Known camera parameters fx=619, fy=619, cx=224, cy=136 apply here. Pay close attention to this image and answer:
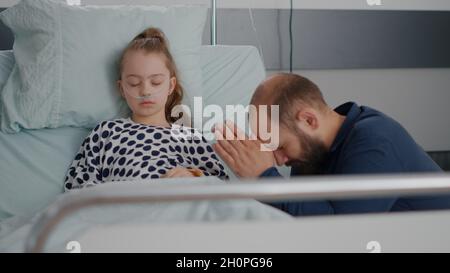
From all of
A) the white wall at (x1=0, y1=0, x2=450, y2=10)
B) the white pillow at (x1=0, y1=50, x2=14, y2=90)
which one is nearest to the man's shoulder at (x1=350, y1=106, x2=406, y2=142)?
the white pillow at (x1=0, y1=50, x2=14, y2=90)

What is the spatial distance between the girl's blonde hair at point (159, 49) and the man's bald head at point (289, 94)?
54 centimetres

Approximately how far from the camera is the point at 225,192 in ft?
2.15

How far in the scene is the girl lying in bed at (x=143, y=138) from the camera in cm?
168

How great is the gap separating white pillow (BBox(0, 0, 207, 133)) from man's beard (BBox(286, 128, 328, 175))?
64 cm

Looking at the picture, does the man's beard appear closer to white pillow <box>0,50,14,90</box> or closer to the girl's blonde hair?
the girl's blonde hair

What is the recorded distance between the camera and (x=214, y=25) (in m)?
2.69

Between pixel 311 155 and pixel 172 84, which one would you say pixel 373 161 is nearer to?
pixel 311 155

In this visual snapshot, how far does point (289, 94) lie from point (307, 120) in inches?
2.7

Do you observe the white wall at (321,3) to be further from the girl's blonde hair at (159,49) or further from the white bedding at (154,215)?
the white bedding at (154,215)

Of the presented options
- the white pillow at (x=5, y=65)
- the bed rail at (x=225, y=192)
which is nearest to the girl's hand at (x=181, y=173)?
the white pillow at (x=5, y=65)

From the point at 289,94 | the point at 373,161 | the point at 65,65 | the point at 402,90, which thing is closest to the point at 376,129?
the point at 373,161

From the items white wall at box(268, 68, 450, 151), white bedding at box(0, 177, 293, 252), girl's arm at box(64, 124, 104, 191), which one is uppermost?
white bedding at box(0, 177, 293, 252)

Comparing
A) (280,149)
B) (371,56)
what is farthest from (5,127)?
(371,56)

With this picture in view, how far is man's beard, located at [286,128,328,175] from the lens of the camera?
4.42 feet
